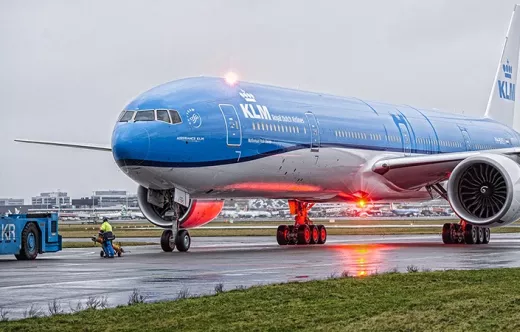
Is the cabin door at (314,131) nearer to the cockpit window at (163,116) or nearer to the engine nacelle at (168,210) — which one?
the engine nacelle at (168,210)

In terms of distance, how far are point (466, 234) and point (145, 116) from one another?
13.7 metres

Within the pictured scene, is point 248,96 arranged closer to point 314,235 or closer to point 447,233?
point 314,235

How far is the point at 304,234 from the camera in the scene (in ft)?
113

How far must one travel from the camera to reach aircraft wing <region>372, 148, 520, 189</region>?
32219mm

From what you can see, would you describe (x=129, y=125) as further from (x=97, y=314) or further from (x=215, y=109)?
(x=97, y=314)

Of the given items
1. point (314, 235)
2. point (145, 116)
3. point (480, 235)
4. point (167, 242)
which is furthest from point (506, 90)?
point (145, 116)

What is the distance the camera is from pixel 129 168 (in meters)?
26.3

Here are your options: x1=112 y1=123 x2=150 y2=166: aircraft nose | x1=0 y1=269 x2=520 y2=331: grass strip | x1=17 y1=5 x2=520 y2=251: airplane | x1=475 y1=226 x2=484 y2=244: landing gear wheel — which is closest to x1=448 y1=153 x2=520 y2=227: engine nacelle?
x1=17 y1=5 x2=520 y2=251: airplane

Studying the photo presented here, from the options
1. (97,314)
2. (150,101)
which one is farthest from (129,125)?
(97,314)

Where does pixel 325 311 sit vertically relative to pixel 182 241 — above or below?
below

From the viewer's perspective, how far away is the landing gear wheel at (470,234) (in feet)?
113

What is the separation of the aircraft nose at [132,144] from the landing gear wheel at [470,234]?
13.8 m

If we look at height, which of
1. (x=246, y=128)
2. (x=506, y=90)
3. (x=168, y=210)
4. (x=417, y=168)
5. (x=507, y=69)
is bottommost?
(x=168, y=210)

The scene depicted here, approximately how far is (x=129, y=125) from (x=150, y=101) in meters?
1.05
